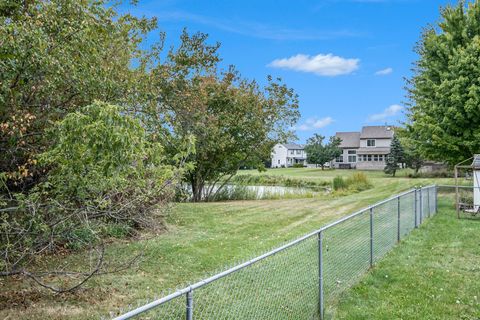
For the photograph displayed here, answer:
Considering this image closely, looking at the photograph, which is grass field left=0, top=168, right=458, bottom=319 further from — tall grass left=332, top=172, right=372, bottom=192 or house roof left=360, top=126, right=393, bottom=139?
house roof left=360, top=126, right=393, bottom=139

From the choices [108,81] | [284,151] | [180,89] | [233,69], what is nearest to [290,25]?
[233,69]

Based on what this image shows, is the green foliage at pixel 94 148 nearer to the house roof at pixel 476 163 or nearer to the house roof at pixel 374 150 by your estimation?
the house roof at pixel 476 163

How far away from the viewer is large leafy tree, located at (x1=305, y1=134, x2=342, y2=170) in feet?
190

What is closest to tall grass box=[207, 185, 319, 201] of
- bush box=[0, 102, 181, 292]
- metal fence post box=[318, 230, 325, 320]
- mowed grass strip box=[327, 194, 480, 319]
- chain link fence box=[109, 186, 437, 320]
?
mowed grass strip box=[327, 194, 480, 319]

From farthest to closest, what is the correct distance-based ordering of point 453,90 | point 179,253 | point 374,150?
1. point 374,150
2. point 453,90
3. point 179,253

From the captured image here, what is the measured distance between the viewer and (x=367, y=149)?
189 feet

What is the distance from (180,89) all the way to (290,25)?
6.45m

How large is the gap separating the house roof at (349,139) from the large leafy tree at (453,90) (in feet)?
145

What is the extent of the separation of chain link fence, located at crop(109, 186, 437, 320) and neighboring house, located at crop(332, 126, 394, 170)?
5011 centimetres

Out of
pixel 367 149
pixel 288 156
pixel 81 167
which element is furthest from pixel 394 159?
pixel 288 156

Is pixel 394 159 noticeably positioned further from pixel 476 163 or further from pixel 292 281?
pixel 292 281

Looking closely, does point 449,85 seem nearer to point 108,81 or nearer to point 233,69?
point 233,69

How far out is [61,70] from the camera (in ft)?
18.0

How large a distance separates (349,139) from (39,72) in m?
60.5
